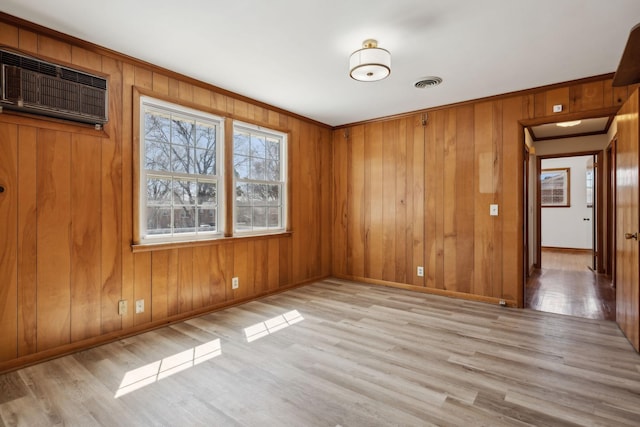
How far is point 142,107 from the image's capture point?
10.1ft

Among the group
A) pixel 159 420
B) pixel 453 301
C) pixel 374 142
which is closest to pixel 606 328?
pixel 453 301

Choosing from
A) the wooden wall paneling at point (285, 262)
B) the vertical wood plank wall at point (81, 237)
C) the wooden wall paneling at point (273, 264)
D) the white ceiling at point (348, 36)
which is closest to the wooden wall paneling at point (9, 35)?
the vertical wood plank wall at point (81, 237)

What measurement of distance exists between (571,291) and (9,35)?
6.79 meters

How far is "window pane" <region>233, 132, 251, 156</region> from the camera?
399 cm

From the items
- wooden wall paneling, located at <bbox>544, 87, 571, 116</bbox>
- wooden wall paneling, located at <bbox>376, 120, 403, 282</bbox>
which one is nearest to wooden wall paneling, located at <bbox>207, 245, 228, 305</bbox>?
wooden wall paneling, located at <bbox>376, 120, 403, 282</bbox>

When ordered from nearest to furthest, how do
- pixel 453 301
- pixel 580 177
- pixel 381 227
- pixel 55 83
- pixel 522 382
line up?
pixel 522 382 → pixel 55 83 → pixel 453 301 → pixel 381 227 → pixel 580 177

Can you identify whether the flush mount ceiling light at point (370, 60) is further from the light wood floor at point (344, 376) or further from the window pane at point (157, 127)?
the light wood floor at point (344, 376)

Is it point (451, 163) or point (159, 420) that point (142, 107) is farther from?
point (451, 163)

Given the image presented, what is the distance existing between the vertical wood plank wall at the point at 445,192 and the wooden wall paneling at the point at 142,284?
3.11 meters

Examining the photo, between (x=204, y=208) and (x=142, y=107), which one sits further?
(x=204, y=208)

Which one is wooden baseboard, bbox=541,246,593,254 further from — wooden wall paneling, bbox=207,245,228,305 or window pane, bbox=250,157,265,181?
wooden wall paneling, bbox=207,245,228,305

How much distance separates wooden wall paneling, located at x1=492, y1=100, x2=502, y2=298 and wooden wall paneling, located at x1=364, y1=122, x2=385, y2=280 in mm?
1558

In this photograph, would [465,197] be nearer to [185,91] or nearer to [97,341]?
[185,91]

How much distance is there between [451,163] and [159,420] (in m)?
4.15
